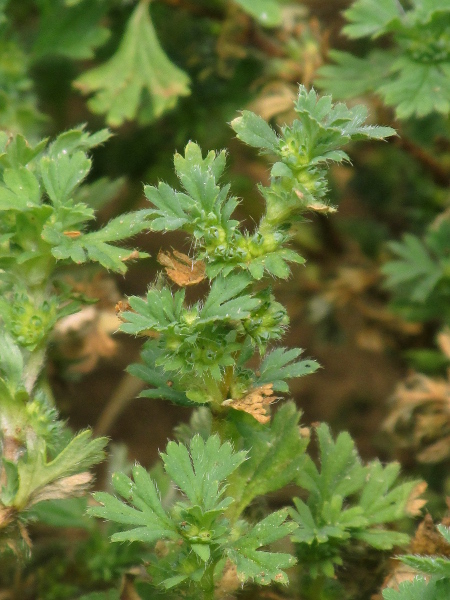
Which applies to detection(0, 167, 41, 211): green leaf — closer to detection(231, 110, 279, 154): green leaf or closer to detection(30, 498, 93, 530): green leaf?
detection(231, 110, 279, 154): green leaf

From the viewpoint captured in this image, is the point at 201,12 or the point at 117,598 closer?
the point at 117,598

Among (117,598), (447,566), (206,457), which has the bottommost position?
(117,598)

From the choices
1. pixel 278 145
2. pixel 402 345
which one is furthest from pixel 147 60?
pixel 402 345

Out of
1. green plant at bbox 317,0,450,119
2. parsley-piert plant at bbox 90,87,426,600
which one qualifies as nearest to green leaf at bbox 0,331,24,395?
parsley-piert plant at bbox 90,87,426,600

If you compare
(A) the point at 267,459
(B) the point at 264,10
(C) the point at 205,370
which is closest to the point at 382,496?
(A) the point at 267,459

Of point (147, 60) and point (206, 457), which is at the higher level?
point (147, 60)

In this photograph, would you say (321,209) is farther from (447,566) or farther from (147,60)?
(147,60)
